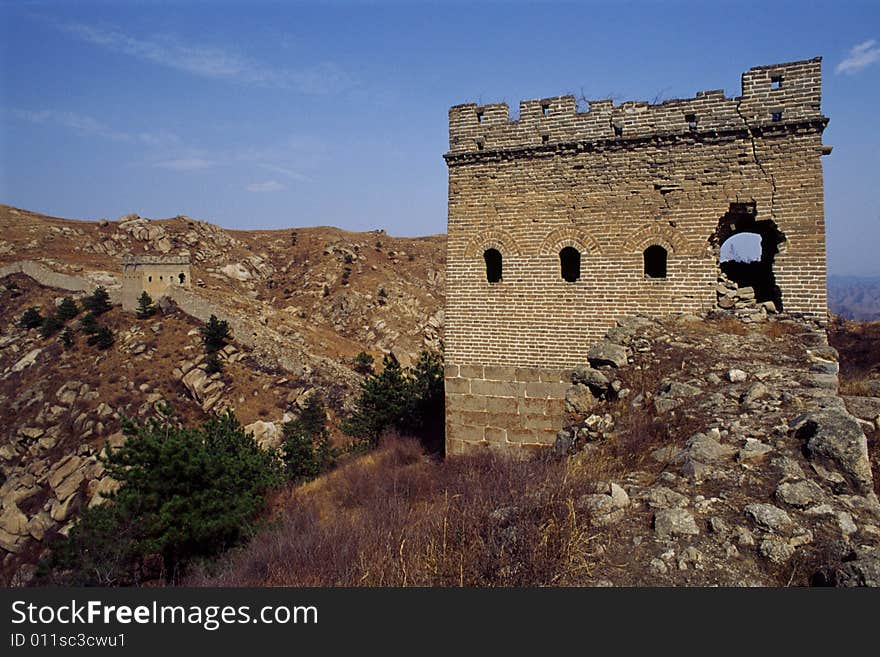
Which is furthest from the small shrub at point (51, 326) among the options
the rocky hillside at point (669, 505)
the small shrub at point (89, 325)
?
the rocky hillside at point (669, 505)

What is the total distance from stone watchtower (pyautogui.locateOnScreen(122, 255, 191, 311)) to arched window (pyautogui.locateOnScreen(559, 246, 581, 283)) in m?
35.3

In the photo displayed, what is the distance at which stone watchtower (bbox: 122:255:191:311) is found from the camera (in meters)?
38.0

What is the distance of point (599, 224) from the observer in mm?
9914

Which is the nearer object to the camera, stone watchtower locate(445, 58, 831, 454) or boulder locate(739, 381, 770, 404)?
boulder locate(739, 381, 770, 404)

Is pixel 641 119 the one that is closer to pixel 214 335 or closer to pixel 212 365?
pixel 212 365

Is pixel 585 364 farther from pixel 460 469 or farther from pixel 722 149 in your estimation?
pixel 722 149

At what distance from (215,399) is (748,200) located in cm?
2826

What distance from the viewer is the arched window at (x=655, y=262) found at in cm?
1018

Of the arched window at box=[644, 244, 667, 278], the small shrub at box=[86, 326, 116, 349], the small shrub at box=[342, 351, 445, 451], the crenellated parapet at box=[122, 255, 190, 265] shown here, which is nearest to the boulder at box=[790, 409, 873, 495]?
the arched window at box=[644, 244, 667, 278]

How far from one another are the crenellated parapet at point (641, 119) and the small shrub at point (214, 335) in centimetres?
2644

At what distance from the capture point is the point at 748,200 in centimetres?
900

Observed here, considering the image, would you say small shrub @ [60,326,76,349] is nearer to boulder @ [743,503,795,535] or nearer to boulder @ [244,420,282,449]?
boulder @ [244,420,282,449]

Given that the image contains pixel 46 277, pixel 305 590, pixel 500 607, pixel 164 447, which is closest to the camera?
pixel 500 607

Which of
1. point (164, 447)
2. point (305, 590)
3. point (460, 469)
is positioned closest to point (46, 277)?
point (164, 447)
